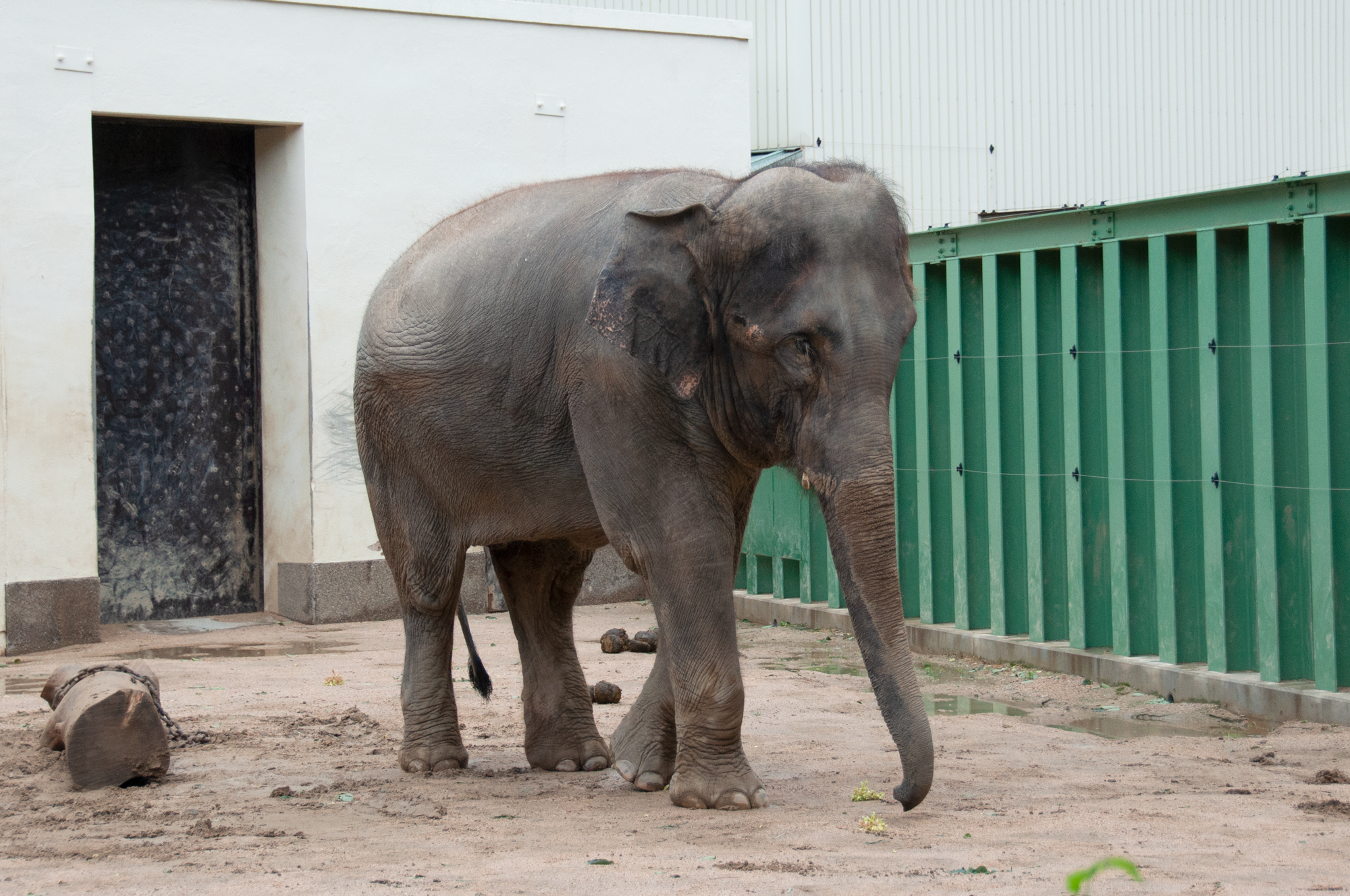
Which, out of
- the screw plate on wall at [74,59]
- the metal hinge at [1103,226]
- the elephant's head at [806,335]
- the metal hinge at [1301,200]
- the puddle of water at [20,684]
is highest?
the screw plate on wall at [74,59]

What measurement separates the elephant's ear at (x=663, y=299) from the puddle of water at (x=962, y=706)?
2948 millimetres

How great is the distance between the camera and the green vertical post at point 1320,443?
6551 mm

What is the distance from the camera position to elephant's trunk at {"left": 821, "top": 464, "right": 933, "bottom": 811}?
450 centimetres

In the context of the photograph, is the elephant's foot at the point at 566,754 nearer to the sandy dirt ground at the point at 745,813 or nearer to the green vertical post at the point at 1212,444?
the sandy dirt ground at the point at 745,813

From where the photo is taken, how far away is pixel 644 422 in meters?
5.09

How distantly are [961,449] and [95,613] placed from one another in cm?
600

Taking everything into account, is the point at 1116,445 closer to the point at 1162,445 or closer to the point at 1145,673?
the point at 1162,445

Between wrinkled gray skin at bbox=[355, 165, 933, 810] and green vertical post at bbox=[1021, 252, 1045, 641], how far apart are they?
125 inches

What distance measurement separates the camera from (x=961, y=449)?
366 inches

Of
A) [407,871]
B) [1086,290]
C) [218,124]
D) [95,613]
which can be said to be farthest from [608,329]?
[218,124]

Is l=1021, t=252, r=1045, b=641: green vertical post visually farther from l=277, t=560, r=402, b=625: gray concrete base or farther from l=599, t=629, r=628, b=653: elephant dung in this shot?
l=277, t=560, r=402, b=625: gray concrete base

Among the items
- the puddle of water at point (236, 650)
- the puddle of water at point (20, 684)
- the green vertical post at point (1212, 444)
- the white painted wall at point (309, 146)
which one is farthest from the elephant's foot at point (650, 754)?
the white painted wall at point (309, 146)

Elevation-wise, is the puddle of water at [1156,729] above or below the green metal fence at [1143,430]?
below

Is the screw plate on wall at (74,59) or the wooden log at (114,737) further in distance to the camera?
the screw plate on wall at (74,59)
